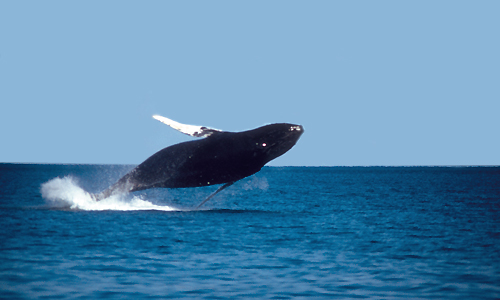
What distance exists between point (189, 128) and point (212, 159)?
150 cm

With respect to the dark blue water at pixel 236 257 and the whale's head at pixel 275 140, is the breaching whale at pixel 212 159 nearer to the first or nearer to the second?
the whale's head at pixel 275 140

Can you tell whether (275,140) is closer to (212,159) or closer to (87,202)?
(212,159)

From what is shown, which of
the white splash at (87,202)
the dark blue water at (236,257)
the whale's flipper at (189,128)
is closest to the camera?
the dark blue water at (236,257)

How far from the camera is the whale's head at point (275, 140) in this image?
17953mm

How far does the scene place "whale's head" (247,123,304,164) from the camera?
58.9ft

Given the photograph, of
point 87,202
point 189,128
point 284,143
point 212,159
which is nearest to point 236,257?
point 212,159

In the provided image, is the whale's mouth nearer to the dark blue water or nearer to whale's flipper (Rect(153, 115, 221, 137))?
whale's flipper (Rect(153, 115, 221, 137))

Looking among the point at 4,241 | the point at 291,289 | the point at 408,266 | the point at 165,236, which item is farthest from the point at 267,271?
the point at 4,241

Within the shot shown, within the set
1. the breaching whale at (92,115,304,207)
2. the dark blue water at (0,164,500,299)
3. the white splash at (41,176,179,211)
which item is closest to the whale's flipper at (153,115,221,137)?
the breaching whale at (92,115,304,207)

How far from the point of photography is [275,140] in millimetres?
18016

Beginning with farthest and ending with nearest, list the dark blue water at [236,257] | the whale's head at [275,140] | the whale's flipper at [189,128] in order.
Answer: the whale's head at [275,140] < the whale's flipper at [189,128] < the dark blue water at [236,257]

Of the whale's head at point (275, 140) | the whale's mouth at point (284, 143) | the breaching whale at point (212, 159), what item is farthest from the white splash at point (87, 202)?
the whale's mouth at point (284, 143)

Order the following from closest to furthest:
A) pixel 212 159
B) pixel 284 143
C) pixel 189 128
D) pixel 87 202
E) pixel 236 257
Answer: pixel 236 257 < pixel 189 128 < pixel 284 143 < pixel 212 159 < pixel 87 202

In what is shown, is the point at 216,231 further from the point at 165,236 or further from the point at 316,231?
the point at 316,231
